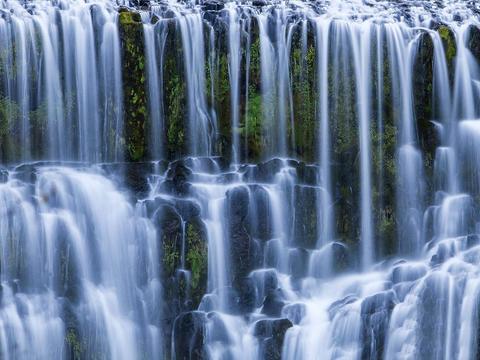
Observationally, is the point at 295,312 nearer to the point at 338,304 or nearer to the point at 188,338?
the point at 338,304

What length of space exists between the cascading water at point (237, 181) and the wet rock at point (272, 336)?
21 millimetres

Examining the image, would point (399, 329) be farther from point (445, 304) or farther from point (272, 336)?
point (272, 336)

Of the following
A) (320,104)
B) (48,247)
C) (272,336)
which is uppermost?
(320,104)

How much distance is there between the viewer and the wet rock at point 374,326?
37.7 ft

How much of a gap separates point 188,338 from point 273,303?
144 centimetres

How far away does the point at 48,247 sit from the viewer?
11156 millimetres

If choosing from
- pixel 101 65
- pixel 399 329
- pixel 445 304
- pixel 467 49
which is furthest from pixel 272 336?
pixel 467 49

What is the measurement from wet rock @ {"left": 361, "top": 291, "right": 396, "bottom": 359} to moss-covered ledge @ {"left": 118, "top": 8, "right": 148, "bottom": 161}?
170 inches

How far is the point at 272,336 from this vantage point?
1148 cm

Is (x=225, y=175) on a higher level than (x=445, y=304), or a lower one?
higher

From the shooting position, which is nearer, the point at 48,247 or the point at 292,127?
the point at 48,247

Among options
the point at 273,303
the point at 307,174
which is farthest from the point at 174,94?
the point at 273,303

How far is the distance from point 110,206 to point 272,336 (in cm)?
312

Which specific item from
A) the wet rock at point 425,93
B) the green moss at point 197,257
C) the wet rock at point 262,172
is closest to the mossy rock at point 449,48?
the wet rock at point 425,93
